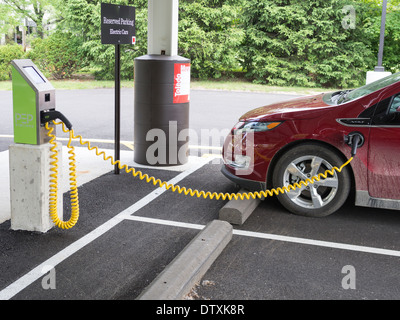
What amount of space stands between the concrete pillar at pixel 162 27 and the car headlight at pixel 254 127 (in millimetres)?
2469

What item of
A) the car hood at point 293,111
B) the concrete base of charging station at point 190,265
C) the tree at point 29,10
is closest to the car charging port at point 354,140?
the car hood at point 293,111

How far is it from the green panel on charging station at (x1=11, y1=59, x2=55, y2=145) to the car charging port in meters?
3.02

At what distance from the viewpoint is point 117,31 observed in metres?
7.34

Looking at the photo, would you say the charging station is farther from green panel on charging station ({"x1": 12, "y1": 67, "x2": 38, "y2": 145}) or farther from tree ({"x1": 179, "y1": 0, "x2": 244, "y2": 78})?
tree ({"x1": 179, "y1": 0, "x2": 244, "y2": 78})

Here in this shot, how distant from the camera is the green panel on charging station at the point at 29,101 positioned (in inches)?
184

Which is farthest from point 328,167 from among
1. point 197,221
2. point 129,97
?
point 129,97

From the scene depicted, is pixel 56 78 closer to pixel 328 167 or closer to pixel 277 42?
pixel 277 42

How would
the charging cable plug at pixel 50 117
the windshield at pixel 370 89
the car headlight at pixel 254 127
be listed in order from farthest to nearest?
the car headlight at pixel 254 127 < the windshield at pixel 370 89 < the charging cable plug at pixel 50 117

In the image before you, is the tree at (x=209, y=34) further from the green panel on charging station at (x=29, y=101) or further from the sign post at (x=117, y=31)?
the green panel on charging station at (x=29, y=101)

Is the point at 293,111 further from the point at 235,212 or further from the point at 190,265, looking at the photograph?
the point at 190,265

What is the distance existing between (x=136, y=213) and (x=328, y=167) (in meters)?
2.17

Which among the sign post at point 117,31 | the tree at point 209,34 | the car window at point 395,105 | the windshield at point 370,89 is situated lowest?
the car window at point 395,105

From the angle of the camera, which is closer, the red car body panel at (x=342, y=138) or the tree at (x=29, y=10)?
the red car body panel at (x=342, y=138)

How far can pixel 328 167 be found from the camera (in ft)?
18.0
